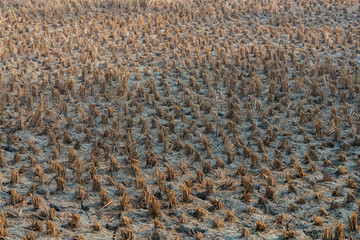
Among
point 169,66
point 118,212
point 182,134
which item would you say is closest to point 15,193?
point 118,212

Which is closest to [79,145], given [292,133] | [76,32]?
[292,133]

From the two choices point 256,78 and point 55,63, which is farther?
point 55,63

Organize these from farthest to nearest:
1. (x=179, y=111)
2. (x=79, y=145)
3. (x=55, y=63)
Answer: (x=55, y=63), (x=179, y=111), (x=79, y=145)

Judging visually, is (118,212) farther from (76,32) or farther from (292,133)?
(76,32)

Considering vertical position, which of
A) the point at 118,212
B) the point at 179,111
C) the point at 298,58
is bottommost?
the point at 118,212

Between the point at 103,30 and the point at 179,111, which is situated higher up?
the point at 103,30

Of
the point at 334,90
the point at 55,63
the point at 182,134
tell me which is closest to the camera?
the point at 182,134

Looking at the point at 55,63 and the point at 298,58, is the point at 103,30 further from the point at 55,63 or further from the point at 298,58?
the point at 298,58
